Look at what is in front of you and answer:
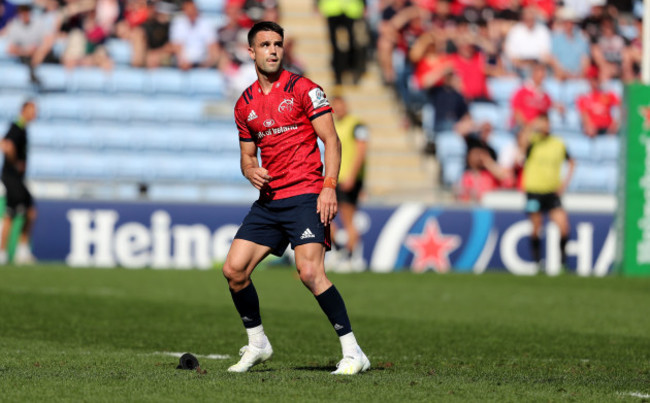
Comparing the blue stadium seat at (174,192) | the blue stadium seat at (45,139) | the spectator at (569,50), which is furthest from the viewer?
the spectator at (569,50)

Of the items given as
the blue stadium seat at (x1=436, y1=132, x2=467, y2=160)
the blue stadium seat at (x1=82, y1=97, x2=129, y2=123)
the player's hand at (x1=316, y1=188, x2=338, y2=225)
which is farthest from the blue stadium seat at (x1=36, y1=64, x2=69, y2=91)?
the player's hand at (x1=316, y1=188, x2=338, y2=225)

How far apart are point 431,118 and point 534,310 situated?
31.9ft

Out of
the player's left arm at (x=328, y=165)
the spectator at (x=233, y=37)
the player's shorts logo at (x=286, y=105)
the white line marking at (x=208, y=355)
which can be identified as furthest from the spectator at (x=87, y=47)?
the player's left arm at (x=328, y=165)

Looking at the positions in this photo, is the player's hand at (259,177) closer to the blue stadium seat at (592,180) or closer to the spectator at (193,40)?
the spectator at (193,40)

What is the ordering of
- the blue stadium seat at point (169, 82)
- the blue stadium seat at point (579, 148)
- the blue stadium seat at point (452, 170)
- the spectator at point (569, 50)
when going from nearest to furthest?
the blue stadium seat at point (452, 170) < the blue stadium seat at point (169, 82) < the blue stadium seat at point (579, 148) < the spectator at point (569, 50)

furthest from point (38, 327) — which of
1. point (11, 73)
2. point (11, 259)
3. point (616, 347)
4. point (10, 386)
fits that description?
point (11, 73)

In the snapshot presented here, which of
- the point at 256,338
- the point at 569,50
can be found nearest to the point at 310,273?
the point at 256,338

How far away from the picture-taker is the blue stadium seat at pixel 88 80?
20531 millimetres

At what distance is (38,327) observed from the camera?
363 inches

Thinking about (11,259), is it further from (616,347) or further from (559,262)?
(616,347)

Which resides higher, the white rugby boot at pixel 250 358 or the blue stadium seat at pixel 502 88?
the blue stadium seat at pixel 502 88

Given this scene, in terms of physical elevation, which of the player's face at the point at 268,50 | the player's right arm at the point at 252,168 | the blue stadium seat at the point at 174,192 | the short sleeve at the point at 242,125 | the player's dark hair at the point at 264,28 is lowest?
the blue stadium seat at the point at 174,192

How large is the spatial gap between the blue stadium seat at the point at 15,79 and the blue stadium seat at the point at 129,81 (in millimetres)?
1389

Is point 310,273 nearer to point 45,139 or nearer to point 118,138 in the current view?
point 118,138
